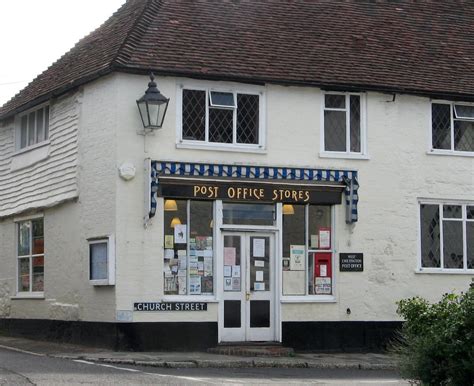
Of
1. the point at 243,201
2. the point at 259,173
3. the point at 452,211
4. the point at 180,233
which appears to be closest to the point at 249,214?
the point at 243,201

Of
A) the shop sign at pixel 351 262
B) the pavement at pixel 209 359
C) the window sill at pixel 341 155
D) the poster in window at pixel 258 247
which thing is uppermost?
the window sill at pixel 341 155

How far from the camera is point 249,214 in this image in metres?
21.4

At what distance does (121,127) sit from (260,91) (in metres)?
3.18

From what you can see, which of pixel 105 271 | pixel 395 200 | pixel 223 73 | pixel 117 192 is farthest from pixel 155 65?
pixel 395 200

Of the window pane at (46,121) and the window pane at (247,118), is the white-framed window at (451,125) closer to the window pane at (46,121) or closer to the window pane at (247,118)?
the window pane at (247,118)

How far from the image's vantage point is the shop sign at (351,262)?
21.9 m

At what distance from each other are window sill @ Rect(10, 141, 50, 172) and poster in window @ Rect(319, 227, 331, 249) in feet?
22.0

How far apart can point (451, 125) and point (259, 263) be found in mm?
5697

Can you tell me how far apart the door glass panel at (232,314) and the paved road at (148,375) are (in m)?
2.86

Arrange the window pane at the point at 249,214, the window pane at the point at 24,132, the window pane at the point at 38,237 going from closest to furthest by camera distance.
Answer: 1. the window pane at the point at 249,214
2. the window pane at the point at 38,237
3. the window pane at the point at 24,132

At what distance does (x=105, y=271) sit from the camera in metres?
20.6

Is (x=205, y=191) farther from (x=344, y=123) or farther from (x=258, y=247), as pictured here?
(x=344, y=123)

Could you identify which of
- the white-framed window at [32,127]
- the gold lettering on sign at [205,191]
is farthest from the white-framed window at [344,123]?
the white-framed window at [32,127]

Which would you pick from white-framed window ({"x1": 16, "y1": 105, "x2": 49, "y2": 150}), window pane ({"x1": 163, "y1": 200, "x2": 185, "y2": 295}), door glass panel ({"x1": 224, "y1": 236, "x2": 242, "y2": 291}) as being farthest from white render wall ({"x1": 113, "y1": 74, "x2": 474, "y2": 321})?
white-framed window ({"x1": 16, "y1": 105, "x2": 49, "y2": 150})
